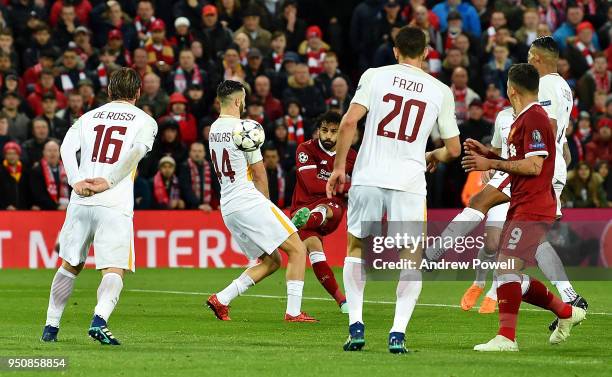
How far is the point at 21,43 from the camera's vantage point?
24766 millimetres

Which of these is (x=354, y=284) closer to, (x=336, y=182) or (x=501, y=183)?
(x=336, y=182)

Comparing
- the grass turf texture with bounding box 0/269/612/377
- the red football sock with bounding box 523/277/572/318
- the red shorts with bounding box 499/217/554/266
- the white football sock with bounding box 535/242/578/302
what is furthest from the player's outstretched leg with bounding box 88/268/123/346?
the white football sock with bounding box 535/242/578/302

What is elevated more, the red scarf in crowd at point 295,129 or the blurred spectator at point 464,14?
the blurred spectator at point 464,14

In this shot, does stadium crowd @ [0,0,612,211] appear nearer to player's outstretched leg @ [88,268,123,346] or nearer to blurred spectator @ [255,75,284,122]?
blurred spectator @ [255,75,284,122]

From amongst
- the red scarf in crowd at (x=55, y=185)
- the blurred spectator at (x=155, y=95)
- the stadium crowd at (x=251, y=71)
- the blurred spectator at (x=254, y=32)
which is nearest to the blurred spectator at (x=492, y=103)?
the stadium crowd at (x=251, y=71)

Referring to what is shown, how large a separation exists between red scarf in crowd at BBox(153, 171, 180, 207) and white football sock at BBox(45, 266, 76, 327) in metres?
11.3

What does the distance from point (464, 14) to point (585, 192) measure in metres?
5.21

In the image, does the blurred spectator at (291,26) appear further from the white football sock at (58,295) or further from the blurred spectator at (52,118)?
the white football sock at (58,295)

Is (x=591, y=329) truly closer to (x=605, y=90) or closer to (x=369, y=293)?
(x=369, y=293)

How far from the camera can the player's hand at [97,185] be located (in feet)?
34.8

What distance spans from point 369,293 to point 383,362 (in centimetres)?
783

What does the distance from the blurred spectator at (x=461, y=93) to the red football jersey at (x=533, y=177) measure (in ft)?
44.1

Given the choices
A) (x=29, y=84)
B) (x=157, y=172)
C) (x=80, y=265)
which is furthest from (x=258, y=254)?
(x=29, y=84)

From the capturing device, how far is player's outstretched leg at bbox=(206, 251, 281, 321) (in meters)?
13.5
